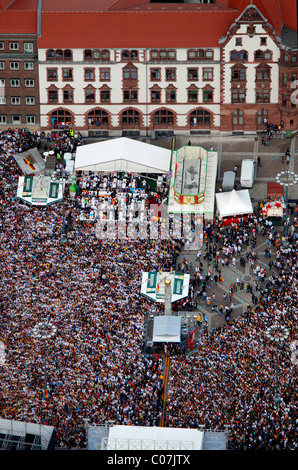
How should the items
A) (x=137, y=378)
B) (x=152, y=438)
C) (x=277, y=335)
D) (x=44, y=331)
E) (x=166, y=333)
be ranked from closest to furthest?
(x=152, y=438) → (x=277, y=335) → (x=137, y=378) → (x=44, y=331) → (x=166, y=333)

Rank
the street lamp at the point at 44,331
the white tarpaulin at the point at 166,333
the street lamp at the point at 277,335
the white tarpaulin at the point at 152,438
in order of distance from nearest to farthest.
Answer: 1. the white tarpaulin at the point at 152,438
2. the street lamp at the point at 277,335
3. the street lamp at the point at 44,331
4. the white tarpaulin at the point at 166,333

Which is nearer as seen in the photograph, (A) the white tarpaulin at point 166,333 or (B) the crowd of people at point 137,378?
(B) the crowd of people at point 137,378

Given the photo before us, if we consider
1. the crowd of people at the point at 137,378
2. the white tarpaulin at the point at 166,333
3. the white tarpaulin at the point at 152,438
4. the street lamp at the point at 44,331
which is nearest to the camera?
the white tarpaulin at the point at 152,438

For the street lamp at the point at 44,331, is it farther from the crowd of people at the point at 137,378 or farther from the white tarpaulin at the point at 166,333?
the white tarpaulin at the point at 166,333

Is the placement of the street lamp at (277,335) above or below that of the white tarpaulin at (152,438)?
above

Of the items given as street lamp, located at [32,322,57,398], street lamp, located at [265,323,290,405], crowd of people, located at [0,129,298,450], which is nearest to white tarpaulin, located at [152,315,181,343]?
crowd of people, located at [0,129,298,450]

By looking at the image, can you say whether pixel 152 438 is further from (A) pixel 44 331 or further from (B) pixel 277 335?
(A) pixel 44 331

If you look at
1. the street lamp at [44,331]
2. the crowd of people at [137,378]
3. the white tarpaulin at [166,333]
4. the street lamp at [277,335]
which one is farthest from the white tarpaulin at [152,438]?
the white tarpaulin at [166,333]

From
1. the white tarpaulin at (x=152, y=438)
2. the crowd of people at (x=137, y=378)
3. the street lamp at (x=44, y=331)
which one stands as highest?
the street lamp at (x=44, y=331)

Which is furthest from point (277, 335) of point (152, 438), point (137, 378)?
point (152, 438)
